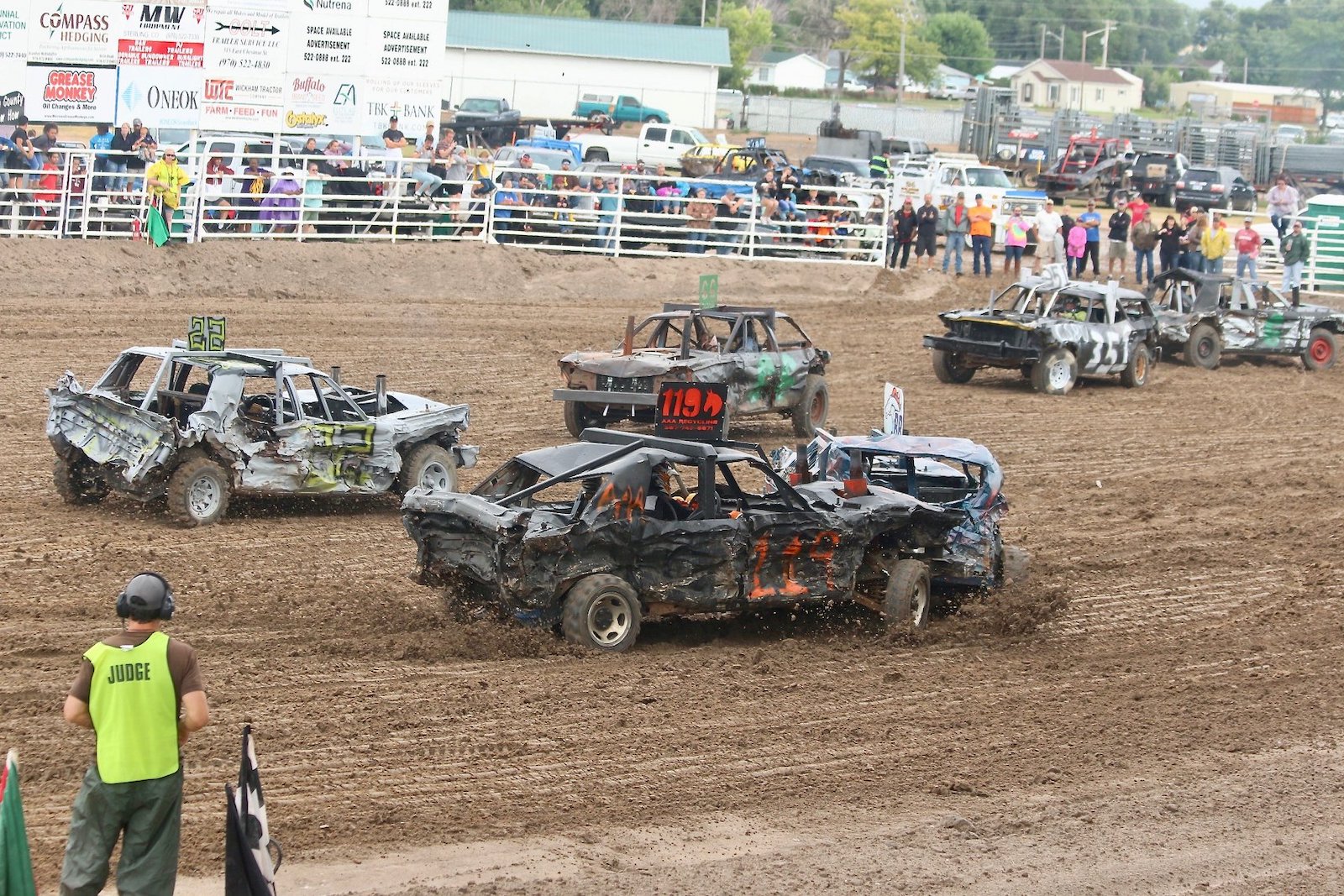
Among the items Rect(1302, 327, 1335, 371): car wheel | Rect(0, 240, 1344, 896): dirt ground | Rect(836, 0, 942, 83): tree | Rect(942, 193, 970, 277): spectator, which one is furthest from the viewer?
Rect(836, 0, 942, 83): tree

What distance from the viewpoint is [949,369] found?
72.4 feet

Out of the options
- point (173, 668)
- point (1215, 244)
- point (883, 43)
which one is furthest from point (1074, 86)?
point (173, 668)

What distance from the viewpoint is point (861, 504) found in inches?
429

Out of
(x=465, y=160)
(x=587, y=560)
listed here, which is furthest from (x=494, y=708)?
(x=465, y=160)

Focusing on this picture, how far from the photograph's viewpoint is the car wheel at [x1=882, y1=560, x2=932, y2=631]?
1083cm

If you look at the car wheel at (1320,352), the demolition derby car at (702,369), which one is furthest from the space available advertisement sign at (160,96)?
the car wheel at (1320,352)

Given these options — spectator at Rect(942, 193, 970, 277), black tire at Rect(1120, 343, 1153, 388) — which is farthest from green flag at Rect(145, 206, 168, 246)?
spectator at Rect(942, 193, 970, 277)

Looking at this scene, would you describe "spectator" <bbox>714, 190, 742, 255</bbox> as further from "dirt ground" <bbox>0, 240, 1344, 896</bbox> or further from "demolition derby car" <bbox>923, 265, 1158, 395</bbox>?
"dirt ground" <bbox>0, 240, 1344, 896</bbox>

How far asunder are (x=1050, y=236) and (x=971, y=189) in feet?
23.4

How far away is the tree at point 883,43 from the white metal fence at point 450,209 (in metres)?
74.0

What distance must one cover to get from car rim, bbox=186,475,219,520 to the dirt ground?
212 millimetres

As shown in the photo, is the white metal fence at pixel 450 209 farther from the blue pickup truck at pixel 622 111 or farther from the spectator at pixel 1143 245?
the blue pickup truck at pixel 622 111

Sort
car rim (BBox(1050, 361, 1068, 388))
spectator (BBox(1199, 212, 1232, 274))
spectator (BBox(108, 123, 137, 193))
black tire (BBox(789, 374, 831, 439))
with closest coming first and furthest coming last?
1. black tire (BBox(789, 374, 831, 439))
2. car rim (BBox(1050, 361, 1068, 388))
3. spectator (BBox(108, 123, 137, 193))
4. spectator (BBox(1199, 212, 1232, 274))

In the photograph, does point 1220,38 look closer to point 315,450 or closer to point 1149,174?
point 1149,174
